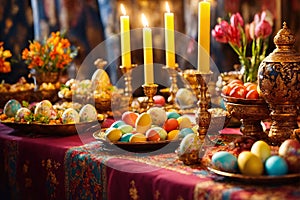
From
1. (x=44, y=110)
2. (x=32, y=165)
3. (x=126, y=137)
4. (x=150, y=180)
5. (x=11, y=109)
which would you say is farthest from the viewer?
(x=11, y=109)

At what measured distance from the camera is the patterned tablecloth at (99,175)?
4.21 feet

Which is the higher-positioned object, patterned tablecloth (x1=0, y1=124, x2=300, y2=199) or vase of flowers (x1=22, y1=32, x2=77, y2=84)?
vase of flowers (x1=22, y1=32, x2=77, y2=84)

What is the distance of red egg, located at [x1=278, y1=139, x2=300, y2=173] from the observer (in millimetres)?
1272

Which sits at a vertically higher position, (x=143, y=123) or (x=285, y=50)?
(x=285, y=50)

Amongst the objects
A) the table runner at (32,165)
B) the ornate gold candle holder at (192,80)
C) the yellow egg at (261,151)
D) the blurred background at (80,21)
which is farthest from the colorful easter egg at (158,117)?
the blurred background at (80,21)

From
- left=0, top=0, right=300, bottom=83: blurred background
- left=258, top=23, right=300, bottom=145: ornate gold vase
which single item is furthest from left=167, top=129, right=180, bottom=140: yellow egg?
left=0, top=0, right=300, bottom=83: blurred background

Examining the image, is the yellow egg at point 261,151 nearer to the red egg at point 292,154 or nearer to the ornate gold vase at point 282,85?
the red egg at point 292,154

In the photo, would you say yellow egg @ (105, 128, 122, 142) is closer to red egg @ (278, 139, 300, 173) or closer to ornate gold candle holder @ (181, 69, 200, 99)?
red egg @ (278, 139, 300, 173)

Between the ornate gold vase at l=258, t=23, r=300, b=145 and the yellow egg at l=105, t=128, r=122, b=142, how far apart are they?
399mm

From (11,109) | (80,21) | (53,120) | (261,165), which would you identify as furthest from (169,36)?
(80,21)

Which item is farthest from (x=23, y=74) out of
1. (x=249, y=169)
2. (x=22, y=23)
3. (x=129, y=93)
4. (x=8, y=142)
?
(x=249, y=169)

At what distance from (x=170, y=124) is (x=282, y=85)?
1.13 ft

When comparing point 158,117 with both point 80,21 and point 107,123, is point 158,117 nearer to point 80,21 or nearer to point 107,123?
point 107,123

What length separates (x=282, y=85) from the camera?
154 centimetres
